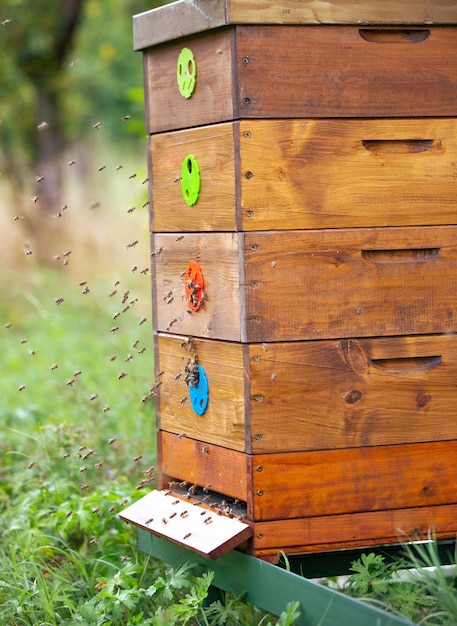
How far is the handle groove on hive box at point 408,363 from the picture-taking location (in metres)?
3.01

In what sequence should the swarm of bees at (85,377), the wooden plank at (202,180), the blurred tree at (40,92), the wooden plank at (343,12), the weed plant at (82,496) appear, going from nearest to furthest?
the wooden plank at (343,12), the wooden plank at (202,180), the weed plant at (82,496), the swarm of bees at (85,377), the blurred tree at (40,92)

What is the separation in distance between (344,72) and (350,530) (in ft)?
4.65

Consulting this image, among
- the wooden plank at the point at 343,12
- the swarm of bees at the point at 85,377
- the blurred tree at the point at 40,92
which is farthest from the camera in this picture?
the blurred tree at the point at 40,92

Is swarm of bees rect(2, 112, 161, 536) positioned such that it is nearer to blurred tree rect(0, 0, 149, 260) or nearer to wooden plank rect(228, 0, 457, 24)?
blurred tree rect(0, 0, 149, 260)

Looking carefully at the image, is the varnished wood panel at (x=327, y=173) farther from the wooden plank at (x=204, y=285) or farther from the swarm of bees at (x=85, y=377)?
the swarm of bees at (x=85, y=377)

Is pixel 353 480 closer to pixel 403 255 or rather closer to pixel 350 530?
pixel 350 530

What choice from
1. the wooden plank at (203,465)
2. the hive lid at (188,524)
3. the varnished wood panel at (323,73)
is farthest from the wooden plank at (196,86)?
the hive lid at (188,524)

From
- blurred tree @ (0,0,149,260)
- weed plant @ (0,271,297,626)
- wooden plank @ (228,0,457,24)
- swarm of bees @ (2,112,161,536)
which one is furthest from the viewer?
blurred tree @ (0,0,149,260)

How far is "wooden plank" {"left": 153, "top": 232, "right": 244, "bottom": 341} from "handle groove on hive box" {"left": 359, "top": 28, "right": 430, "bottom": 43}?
76 cm

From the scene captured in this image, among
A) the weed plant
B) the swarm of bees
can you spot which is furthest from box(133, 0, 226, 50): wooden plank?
the weed plant

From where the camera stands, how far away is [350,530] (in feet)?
9.73

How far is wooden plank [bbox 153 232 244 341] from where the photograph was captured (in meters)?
2.93

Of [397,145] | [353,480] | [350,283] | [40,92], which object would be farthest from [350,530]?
[40,92]

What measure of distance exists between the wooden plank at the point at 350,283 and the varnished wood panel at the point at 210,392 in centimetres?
18
